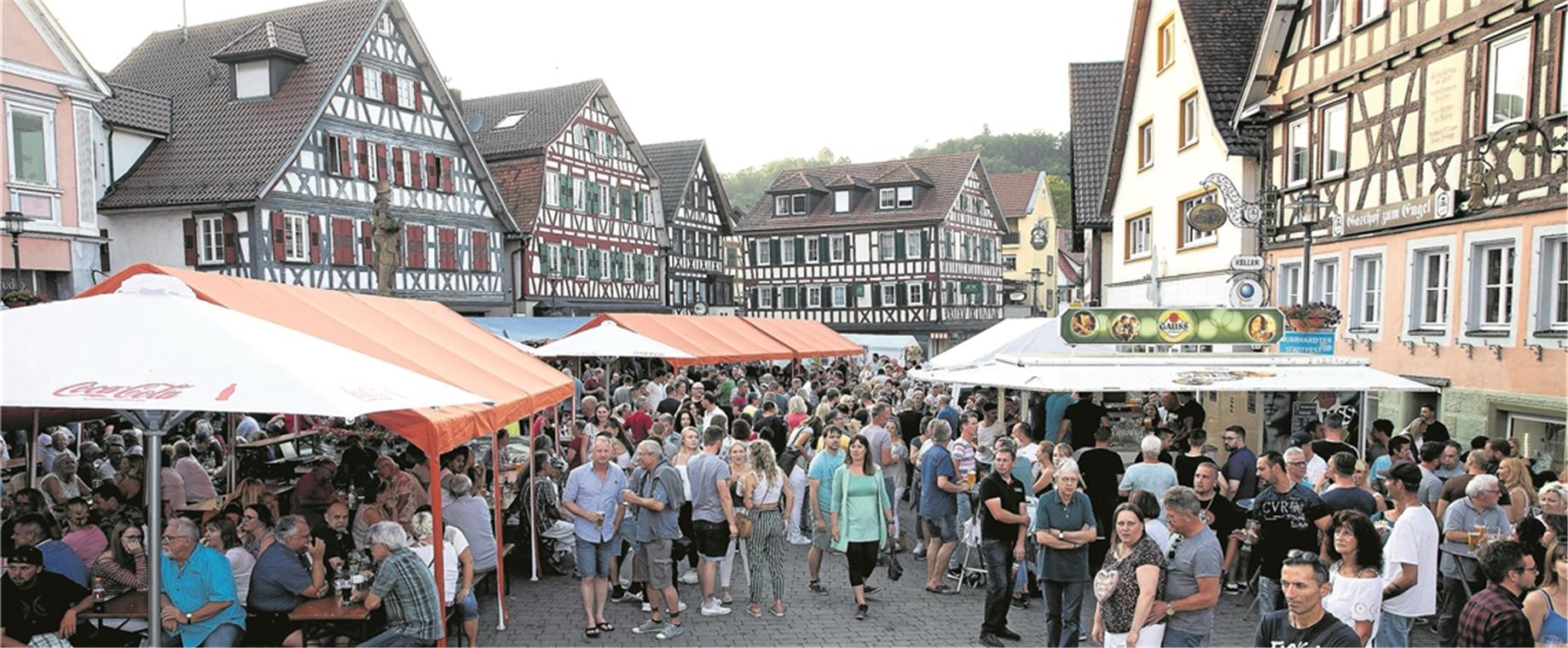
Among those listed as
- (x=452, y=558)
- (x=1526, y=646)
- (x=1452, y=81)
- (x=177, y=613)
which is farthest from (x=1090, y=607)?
(x=1452, y=81)

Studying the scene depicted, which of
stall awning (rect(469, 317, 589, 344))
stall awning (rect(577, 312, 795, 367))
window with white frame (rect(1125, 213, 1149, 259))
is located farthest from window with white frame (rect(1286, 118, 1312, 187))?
stall awning (rect(469, 317, 589, 344))

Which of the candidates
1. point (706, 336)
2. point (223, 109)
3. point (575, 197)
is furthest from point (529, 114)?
point (706, 336)

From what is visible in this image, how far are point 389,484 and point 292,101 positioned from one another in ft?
65.9

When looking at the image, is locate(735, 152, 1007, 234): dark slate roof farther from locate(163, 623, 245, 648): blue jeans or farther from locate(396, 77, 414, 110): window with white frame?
locate(163, 623, 245, 648): blue jeans

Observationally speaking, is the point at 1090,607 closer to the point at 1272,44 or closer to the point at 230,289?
the point at 230,289

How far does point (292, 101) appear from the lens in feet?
83.9

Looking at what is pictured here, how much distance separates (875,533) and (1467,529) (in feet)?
13.8

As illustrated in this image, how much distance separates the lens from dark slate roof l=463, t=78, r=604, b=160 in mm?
35281

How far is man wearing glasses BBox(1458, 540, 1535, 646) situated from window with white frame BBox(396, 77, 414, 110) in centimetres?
2786

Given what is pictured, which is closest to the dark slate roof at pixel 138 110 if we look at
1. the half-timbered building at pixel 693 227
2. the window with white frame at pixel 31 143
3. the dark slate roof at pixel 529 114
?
the window with white frame at pixel 31 143

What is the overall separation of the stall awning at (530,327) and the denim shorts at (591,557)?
49.3ft

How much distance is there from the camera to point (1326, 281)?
16688mm

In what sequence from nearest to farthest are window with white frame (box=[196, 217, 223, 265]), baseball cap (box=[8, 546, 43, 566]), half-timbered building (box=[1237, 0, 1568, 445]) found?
baseball cap (box=[8, 546, 43, 566]), half-timbered building (box=[1237, 0, 1568, 445]), window with white frame (box=[196, 217, 223, 265])

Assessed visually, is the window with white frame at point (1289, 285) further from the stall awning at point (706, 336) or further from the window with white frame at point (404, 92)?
the window with white frame at point (404, 92)
